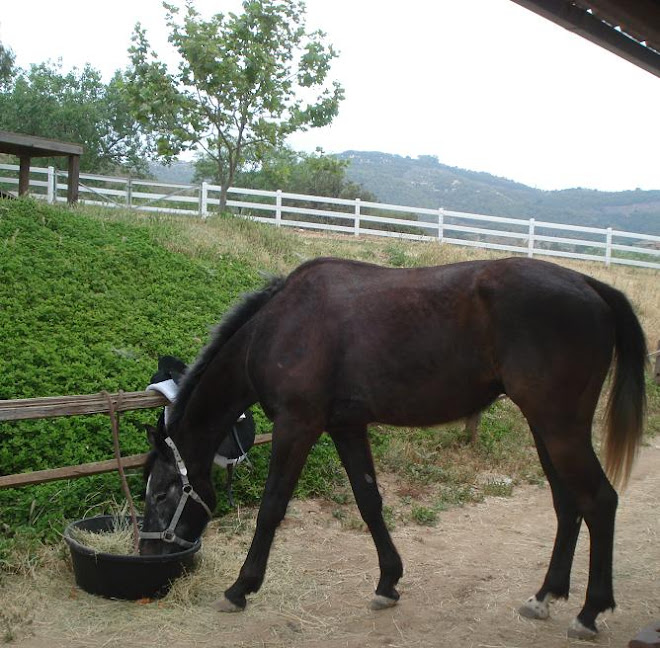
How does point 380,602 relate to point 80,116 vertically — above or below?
below

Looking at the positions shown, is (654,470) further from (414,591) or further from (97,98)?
(97,98)

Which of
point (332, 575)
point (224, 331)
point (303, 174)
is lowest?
point (332, 575)

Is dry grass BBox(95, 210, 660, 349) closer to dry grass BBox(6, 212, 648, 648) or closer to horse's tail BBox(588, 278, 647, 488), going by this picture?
dry grass BBox(6, 212, 648, 648)

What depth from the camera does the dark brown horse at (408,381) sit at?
3615mm

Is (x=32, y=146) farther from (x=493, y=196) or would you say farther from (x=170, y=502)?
(x=493, y=196)

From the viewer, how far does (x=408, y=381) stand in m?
3.84

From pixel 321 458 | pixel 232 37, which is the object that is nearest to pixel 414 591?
pixel 321 458

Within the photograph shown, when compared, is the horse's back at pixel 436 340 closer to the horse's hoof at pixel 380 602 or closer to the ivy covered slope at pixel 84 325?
the horse's hoof at pixel 380 602

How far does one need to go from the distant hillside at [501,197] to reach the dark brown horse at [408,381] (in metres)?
57.0

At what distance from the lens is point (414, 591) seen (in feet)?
14.3

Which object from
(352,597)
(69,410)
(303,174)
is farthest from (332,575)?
(303,174)

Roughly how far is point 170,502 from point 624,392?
260 cm

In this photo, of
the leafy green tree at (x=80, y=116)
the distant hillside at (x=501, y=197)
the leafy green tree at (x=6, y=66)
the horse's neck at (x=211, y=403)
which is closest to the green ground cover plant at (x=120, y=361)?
the horse's neck at (x=211, y=403)

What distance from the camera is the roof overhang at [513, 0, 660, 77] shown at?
3076 millimetres
